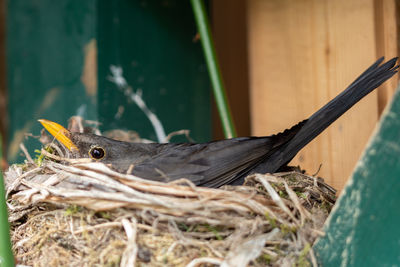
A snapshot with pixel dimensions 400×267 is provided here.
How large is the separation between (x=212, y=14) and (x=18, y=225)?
72.7 inches

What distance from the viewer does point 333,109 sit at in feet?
6.21

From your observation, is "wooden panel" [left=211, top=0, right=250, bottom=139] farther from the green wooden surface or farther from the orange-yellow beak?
the orange-yellow beak

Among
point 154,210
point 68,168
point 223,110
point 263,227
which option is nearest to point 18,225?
point 68,168

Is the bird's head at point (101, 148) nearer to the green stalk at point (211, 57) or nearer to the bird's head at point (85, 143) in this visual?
the bird's head at point (85, 143)

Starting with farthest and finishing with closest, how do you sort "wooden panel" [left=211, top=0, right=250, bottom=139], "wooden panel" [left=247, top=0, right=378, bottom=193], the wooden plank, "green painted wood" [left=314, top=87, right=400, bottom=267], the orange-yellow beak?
"wooden panel" [left=211, top=0, right=250, bottom=139]
"wooden panel" [left=247, top=0, right=378, bottom=193]
the wooden plank
the orange-yellow beak
"green painted wood" [left=314, top=87, right=400, bottom=267]

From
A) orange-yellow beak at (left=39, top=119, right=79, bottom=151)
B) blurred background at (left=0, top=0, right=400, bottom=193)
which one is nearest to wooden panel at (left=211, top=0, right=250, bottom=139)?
blurred background at (left=0, top=0, right=400, bottom=193)

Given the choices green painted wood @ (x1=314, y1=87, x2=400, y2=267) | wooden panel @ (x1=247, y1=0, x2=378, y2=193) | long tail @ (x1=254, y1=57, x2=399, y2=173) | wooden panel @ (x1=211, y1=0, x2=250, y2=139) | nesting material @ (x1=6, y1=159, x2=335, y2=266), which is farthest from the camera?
wooden panel @ (x1=211, y1=0, x2=250, y2=139)

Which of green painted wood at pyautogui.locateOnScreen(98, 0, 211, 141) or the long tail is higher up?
green painted wood at pyautogui.locateOnScreen(98, 0, 211, 141)

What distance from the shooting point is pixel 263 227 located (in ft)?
5.03

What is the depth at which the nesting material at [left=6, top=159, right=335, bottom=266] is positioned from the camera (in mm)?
1470

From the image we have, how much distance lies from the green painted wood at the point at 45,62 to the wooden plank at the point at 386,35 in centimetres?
140

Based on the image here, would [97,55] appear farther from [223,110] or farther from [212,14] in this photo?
A: [212,14]

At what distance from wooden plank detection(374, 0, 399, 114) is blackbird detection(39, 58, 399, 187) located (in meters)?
0.48

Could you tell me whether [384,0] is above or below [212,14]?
below
